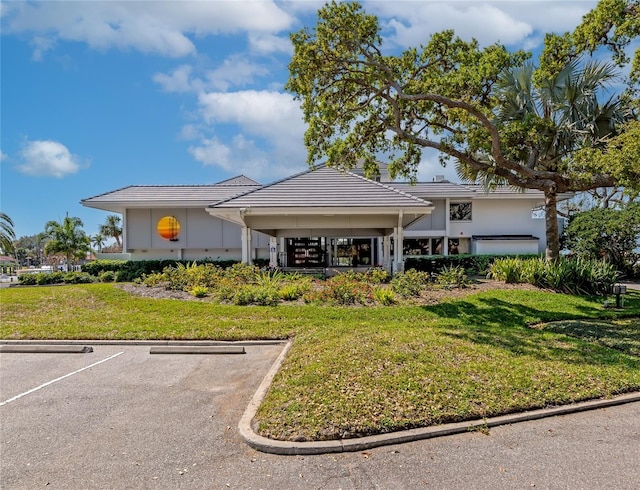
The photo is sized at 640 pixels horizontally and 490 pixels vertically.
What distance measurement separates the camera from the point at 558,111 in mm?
13922

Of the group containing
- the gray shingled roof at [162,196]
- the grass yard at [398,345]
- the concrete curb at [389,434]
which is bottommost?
the concrete curb at [389,434]

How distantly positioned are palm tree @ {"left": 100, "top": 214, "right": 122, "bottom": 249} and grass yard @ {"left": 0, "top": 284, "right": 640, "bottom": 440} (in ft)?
190

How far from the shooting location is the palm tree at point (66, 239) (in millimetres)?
28750

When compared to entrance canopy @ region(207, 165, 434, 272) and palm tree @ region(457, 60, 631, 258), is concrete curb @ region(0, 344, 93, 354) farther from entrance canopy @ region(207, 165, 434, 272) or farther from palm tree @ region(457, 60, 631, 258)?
palm tree @ region(457, 60, 631, 258)

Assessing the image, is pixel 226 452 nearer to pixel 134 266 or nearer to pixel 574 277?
pixel 574 277

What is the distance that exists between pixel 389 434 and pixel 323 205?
12778 millimetres

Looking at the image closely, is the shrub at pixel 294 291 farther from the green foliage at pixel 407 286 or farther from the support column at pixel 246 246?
the support column at pixel 246 246

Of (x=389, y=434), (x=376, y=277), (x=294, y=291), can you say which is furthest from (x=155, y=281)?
(x=389, y=434)

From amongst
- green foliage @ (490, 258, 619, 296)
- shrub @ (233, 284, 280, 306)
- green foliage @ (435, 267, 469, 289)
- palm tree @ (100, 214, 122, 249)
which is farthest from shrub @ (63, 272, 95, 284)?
palm tree @ (100, 214, 122, 249)

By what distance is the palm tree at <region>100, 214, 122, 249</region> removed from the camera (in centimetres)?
6569

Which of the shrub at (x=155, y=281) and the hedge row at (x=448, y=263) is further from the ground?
the hedge row at (x=448, y=263)

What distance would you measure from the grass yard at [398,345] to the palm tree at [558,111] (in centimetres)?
461

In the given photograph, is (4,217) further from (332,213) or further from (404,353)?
(404,353)

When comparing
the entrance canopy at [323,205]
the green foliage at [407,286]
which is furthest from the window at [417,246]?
the green foliage at [407,286]
